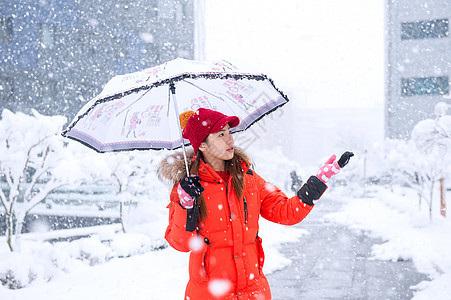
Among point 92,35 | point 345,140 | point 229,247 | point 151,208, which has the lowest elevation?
point 345,140

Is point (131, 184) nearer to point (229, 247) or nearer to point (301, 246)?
point (301, 246)

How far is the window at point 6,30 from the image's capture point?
27547 mm

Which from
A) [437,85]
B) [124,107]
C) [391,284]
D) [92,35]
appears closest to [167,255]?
[391,284]

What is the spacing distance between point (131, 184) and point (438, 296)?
9118 millimetres

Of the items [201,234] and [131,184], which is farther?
[131,184]

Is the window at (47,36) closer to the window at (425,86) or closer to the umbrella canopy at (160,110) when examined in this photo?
the window at (425,86)

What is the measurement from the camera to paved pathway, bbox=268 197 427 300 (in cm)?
709

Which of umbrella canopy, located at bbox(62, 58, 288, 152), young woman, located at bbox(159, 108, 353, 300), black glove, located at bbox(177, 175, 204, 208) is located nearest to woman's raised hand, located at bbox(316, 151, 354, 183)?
young woman, located at bbox(159, 108, 353, 300)

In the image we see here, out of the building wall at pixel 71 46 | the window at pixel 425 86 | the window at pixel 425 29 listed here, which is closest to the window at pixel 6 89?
the building wall at pixel 71 46

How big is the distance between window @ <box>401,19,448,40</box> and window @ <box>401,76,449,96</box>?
11.8ft

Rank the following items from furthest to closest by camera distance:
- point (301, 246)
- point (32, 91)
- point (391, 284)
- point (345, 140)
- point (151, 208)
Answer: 1. point (345, 140)
2. point (32, 91)
3. point (151, 208)
4. point (301, 246)
5. point (391, 284)

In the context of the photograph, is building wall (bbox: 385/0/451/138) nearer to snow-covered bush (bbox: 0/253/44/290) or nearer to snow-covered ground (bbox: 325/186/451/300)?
snow-covered ground (bbox: 325/186/451/300)

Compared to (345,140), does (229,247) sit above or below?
above

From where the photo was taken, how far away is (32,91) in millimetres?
28578
